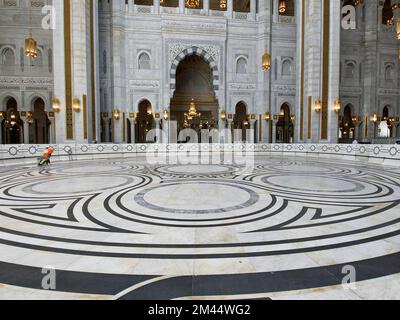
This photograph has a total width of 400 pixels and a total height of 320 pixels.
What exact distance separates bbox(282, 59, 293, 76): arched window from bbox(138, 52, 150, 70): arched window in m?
8.58

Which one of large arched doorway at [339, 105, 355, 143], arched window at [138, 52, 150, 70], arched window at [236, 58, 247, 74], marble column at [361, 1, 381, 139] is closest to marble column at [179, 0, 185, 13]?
arched window at [138, 52, 150, 70]

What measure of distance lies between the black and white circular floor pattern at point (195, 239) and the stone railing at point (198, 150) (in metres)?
5.79

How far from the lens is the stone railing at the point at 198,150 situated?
9617 mm

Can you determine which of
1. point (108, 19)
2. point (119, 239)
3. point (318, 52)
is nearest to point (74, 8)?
point (108, 19)

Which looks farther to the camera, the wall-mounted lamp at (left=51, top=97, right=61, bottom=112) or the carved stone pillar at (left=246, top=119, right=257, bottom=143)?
the carved stone pillar at (left=246, top=119, right=257, bottom=143)

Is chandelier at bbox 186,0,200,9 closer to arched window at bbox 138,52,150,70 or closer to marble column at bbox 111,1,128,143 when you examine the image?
marble column at bbox 111,1,128,143

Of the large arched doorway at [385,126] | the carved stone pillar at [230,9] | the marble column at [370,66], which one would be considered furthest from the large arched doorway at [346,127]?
the carved stone pillar at [230,9]

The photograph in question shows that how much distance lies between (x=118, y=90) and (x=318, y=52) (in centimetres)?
1114

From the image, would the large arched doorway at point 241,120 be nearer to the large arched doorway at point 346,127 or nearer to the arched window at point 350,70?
the arched window at point 350,70

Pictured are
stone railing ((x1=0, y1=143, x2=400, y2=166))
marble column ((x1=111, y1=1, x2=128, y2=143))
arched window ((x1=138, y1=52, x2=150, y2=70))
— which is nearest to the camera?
stone railing ((x1=0, y1=143, x2=400, y2=166))

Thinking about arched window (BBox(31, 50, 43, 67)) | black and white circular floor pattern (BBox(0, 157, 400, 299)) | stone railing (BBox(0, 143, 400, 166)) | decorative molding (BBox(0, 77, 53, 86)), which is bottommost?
black and white circular floor pattern (BBox(0, 157, 400, 299))

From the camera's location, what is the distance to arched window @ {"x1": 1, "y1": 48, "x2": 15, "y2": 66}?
1509 cm

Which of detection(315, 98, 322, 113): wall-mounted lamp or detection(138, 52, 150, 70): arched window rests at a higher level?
detection(138, 52, 150, 70): arched window

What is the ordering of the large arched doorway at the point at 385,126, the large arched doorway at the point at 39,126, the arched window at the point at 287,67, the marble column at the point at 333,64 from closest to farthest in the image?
the marble column at the point at 333,64
the arched window at the point at 287,67
the large arched doorway at the point at 385,126
the large arched doorway at the point at 39,126
